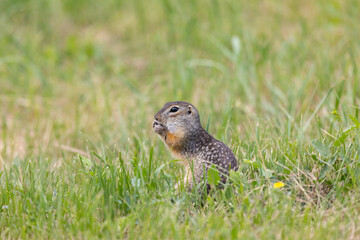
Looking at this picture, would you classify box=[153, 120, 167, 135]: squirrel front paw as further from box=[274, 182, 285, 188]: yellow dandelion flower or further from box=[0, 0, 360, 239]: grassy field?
box=[274, 182, 285, 188]: yellow dandelion flower

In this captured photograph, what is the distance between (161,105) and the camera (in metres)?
6.94

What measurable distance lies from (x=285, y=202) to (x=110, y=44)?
6.27 m

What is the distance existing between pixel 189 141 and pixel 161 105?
8.26ft

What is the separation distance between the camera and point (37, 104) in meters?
7.41

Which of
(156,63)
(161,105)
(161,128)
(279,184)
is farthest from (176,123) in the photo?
(156,63)

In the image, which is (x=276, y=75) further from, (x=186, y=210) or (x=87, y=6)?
(x=87, y=6)

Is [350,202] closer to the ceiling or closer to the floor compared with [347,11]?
closer to the floor

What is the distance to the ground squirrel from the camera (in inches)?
164

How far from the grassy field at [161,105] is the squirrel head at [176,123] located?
0.71 ft

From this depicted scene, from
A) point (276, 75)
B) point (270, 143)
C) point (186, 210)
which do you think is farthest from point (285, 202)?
point (276, 75)

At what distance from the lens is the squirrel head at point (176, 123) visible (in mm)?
4496

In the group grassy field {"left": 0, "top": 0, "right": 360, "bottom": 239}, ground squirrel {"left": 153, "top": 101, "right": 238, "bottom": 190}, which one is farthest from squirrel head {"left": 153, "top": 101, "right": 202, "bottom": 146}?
grassy field {"left": 0, "top": 0, "right": 360, "bottom": 239}

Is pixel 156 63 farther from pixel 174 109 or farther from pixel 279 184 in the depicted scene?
pixel 279 184

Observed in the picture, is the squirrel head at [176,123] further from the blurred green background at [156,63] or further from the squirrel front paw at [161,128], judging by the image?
the blurred green background at [156,63]
